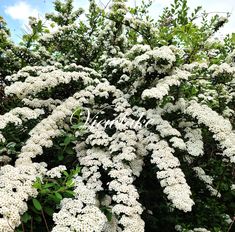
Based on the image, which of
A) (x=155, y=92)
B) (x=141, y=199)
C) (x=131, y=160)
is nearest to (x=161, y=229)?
(x=141, y=199)

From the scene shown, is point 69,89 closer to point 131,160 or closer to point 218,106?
point 131,160

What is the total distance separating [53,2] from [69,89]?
113 inches

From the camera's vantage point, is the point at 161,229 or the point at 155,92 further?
the point at 161,229

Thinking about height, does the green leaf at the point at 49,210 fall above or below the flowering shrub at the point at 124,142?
below

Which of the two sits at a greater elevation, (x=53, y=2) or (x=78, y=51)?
(x=53, y=2)

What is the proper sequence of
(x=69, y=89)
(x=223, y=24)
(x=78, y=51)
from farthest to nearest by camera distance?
(x=78, y=51)
(x=223, y=24)
(x=69, y=89)

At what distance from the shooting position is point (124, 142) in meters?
3.12

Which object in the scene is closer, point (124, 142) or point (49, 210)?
point (49, 210)

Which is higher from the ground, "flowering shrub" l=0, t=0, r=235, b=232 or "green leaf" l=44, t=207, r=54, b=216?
"flowering shrub" l=0, t=0, r=235, b=232

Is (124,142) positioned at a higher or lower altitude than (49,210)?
higher

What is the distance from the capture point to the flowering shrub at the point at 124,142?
2.50 m

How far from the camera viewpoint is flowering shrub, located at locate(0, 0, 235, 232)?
2502mm

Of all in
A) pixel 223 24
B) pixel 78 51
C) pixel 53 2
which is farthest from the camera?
pixel 53 2

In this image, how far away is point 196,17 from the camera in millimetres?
5102
